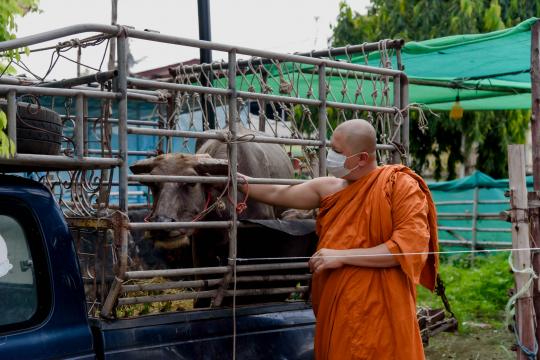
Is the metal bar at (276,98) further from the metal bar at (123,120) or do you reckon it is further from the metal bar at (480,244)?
the metal bar at (480,244)

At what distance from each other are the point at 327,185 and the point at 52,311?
1.67m

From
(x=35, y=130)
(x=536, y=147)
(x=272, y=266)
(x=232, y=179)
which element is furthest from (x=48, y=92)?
(x=536, y=147)

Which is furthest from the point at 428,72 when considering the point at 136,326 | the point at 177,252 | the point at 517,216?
the point at 136,326

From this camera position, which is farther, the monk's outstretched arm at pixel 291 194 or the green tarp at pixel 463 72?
the green tarp at pixel 463 72

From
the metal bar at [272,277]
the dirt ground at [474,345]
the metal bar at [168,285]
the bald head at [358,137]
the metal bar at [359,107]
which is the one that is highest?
the metal bar at [359,107]

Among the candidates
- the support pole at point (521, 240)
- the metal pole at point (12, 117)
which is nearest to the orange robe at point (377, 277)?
the metal pole at point (12, 117)

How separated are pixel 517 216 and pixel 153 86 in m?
3.32

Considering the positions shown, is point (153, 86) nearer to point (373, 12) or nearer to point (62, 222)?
point (62, 222)

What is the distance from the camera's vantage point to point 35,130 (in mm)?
3031

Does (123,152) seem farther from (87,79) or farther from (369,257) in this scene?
(369,257)

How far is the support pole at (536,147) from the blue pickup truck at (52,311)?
3370 mm

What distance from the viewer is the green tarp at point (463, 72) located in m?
6.76

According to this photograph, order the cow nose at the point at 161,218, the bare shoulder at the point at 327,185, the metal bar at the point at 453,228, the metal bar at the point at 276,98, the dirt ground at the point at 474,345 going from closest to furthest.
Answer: the metal bar at the point at 276,98 < the bare shoulder at the point at 327,185 < the cow nose at the point at 161,218 < the dirt ground at the point at 474,345 < the metal bar at the point at 453,228

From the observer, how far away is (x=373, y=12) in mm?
14930
